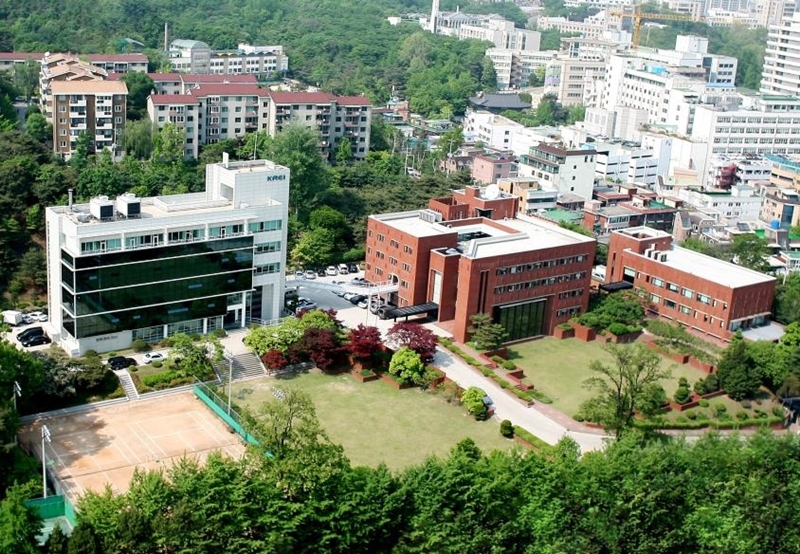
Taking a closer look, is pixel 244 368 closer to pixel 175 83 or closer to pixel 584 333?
pixel 584 333

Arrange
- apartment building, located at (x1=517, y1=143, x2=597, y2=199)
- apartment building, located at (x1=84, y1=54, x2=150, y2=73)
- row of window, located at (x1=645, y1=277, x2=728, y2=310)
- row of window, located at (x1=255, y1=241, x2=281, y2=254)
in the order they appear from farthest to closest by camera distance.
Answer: apartment building, located at (x1=84, y1=54, x2=150, y2=73), apartment building, located at (x1=517, y1=143, x2=597, y2=199), row of window, located at (x1=645, y1=277, x2=728, y2=310), row of window, located at (x1=255, y1=241, x2=281, y2=254)

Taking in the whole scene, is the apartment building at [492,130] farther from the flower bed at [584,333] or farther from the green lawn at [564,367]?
the green lawn at [564,367]

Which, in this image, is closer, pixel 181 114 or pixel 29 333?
pixel 29 333

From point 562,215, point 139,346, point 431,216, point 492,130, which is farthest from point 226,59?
point 139,346

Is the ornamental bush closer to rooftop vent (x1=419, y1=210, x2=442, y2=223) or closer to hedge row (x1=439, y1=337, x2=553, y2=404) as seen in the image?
hedge row (x1=439, y1=337, x2=553, y2=404)

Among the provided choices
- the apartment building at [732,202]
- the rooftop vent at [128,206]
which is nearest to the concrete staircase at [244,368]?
the rooftop vent at [128,206]

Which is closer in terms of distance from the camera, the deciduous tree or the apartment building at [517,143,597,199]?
the deciduous tree

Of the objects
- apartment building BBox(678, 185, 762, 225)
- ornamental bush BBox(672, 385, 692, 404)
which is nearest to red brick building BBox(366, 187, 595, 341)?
ornamental bush BBox(672, 385, 692, 404)
